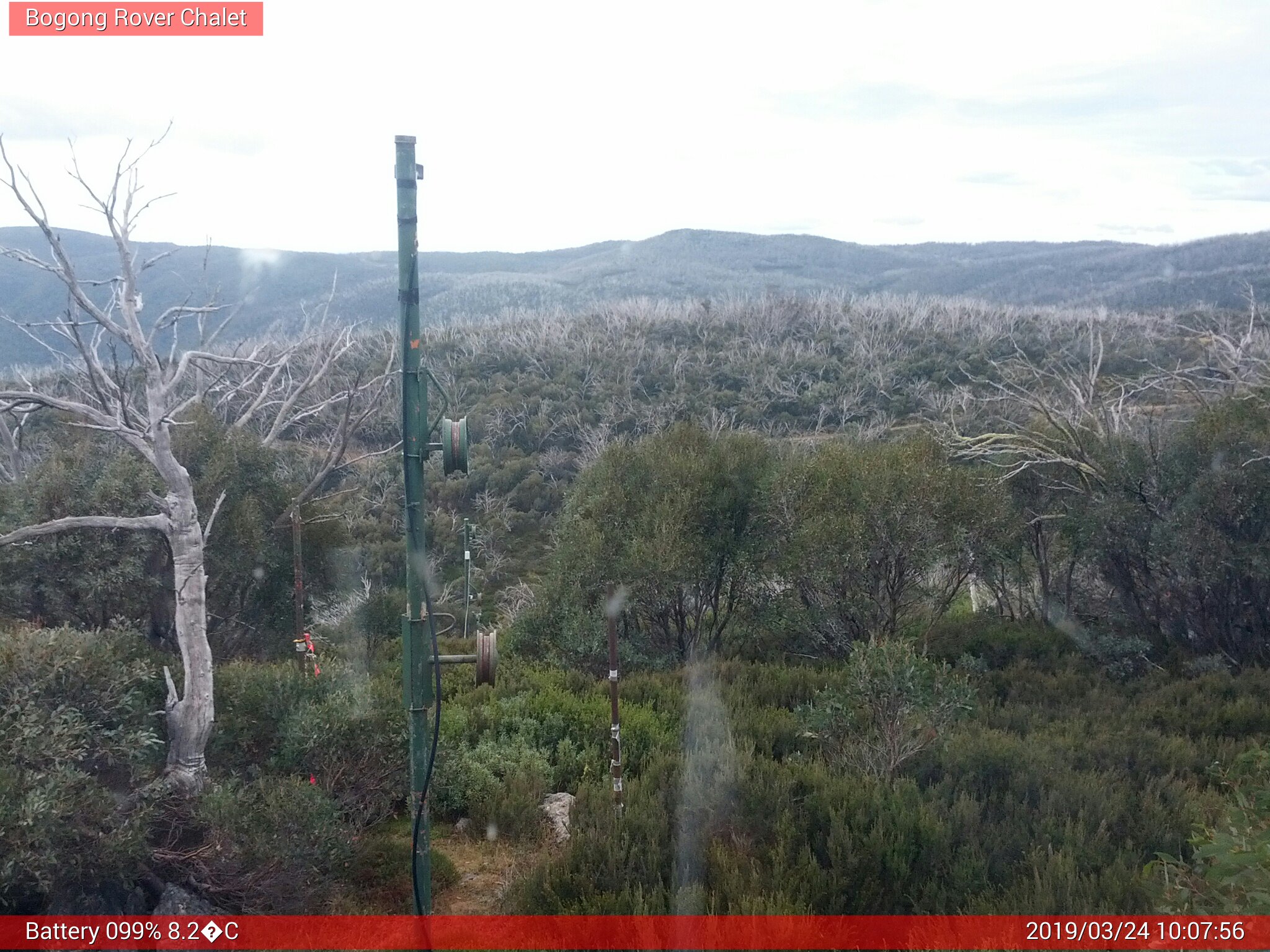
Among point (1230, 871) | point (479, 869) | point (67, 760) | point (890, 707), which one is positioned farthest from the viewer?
point (890, 707)

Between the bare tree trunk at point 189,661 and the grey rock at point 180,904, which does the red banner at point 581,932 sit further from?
the bare tree trunk at point 189,661

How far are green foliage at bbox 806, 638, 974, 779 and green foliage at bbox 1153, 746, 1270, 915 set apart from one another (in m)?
2.01

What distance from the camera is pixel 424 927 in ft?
14.6

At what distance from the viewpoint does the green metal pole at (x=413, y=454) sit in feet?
14.1

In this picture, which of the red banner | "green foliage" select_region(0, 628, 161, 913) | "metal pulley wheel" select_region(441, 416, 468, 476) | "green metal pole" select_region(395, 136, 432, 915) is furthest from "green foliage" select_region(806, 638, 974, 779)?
"green foliage" select_region(0, 628, 161, 913)

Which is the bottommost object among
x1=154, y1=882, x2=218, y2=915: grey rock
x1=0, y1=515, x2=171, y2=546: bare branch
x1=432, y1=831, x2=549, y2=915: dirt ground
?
x1=432, y1=831, x2=549, y2=915: dirt ground

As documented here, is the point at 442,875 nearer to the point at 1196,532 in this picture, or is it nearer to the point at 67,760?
the point at 67,760

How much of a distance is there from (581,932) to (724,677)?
615 cm

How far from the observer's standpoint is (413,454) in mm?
4344

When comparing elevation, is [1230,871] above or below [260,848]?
above

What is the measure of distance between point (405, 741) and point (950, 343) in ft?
115

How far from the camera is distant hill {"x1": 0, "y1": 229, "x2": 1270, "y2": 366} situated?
48406mm

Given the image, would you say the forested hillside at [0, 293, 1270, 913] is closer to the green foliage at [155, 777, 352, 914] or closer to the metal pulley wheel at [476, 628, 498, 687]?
the green foliage at [155, 777, 352, 914]

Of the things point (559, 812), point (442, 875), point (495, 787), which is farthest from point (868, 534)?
point (442, 875)
